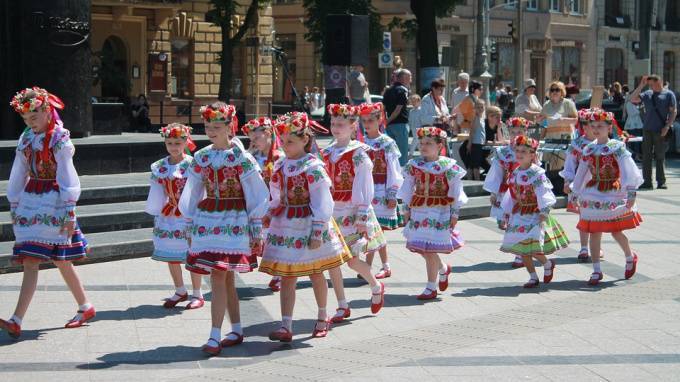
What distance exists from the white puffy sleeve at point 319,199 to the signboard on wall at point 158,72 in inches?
1185

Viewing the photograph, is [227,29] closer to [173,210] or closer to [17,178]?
[173,210]

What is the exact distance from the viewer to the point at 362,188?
10172 millimetres

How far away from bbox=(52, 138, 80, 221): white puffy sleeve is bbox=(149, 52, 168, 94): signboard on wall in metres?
29.5

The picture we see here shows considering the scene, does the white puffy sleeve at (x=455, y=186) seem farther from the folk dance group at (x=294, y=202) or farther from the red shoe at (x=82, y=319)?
the red shoe at (x=82, y=319)

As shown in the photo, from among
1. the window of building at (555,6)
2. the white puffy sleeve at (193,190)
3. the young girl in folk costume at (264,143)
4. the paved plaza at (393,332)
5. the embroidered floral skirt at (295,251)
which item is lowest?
the paved plaza at (393,332)

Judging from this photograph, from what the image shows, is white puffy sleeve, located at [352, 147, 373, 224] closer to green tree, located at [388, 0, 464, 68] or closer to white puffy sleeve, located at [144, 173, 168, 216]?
white puffy sleeve, located at [144, 173, 168, 216]

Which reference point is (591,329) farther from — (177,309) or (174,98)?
(174,98)

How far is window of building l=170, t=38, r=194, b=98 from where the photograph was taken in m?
39.5

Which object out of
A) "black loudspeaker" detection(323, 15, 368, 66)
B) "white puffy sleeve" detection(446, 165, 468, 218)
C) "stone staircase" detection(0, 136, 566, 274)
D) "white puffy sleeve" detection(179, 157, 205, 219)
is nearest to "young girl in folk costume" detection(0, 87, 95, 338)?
"white puffy sleeve" detection(179, 157, 205, 219)

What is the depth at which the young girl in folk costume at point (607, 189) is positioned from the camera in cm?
1206

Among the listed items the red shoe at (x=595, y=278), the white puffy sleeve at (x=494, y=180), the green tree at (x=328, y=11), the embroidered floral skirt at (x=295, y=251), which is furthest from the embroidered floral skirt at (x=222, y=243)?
the green tree at (x=328, y=11)

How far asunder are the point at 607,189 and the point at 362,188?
3200 millimetres

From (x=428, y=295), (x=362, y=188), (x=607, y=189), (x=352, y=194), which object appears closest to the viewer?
(x=362, y=188)

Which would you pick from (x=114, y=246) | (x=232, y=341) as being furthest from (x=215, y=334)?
(x=114, y=246)
